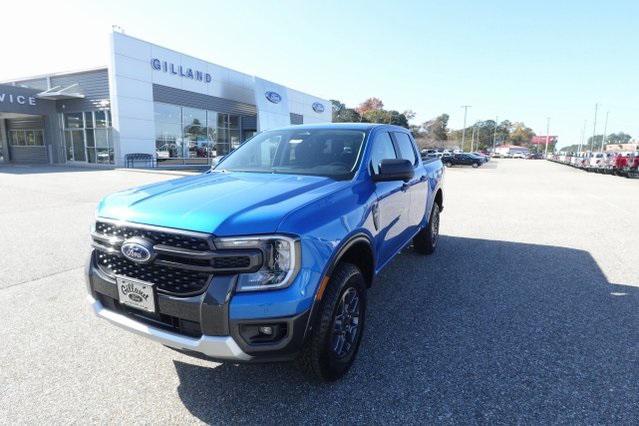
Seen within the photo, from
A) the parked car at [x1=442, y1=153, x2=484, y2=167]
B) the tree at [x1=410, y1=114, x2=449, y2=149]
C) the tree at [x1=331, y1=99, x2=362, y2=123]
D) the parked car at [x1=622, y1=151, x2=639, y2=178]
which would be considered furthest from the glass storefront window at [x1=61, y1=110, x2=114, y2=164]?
the tree at [x1=410, y1=114, x2=449, y2=149]

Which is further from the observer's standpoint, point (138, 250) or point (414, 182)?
point (414, 182)

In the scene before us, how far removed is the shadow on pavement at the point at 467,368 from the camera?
2.53m

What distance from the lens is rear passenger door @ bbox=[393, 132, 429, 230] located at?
4664 mm

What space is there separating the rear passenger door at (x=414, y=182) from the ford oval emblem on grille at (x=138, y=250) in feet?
9.35

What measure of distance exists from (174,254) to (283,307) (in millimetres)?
701

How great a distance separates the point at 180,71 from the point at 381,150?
23886mm

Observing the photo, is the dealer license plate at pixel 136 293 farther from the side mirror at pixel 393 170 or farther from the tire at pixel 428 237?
the tire at pixel 428 237

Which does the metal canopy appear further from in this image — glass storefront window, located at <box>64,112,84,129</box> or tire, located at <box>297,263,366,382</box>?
tire, located at <box>297,263,366,382</box>

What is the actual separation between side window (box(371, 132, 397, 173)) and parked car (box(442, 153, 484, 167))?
37961 mm

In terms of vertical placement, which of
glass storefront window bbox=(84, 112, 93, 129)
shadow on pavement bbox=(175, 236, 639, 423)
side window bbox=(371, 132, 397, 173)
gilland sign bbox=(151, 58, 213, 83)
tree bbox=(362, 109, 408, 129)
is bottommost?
shadow on pavement bbox=(175, 236, 639, 423)

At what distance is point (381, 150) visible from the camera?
13.2 feet

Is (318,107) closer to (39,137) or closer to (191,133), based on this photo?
(191,133)

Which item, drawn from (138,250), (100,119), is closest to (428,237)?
(138,250)

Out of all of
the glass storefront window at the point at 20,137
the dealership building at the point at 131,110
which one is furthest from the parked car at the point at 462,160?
the glass storefront window at the point at 20,137
